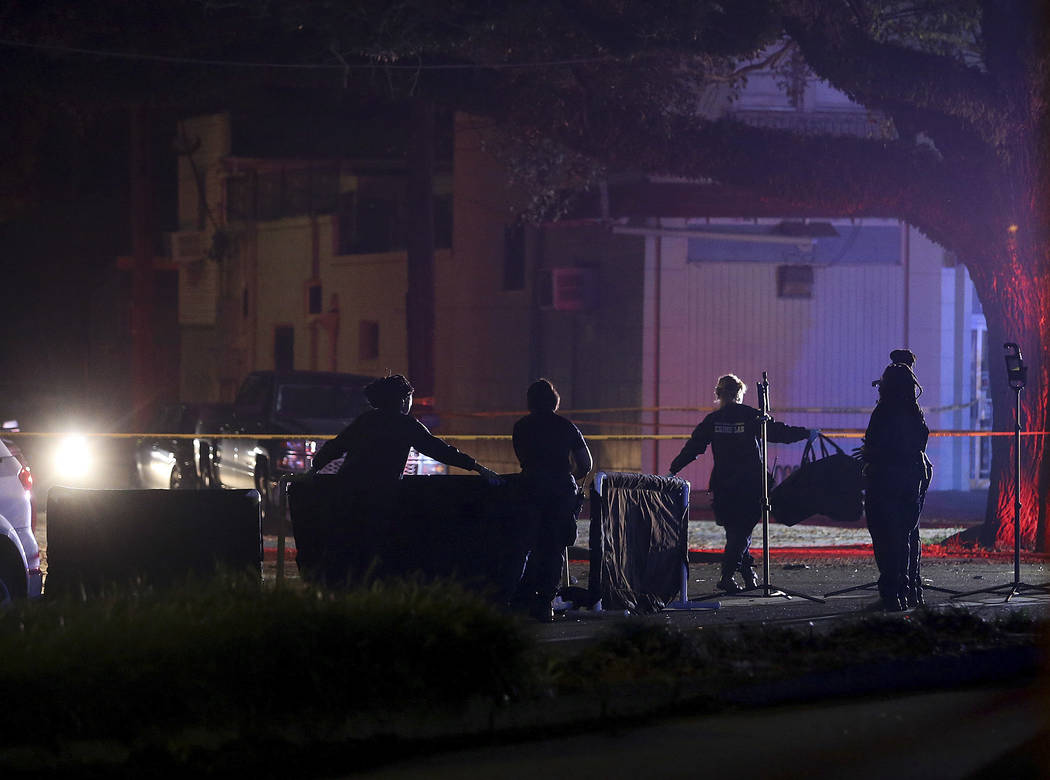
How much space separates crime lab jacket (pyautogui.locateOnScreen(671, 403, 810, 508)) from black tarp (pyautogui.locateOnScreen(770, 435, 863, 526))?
0.23 meters

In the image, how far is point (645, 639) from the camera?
9227 millimetres

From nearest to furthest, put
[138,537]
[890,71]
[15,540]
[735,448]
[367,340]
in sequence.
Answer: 1. [138,537]
2. [15,540]
3. [735,448]
4. [890,71]
5. [367,340]

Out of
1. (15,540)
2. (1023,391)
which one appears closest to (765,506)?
(1023,391)

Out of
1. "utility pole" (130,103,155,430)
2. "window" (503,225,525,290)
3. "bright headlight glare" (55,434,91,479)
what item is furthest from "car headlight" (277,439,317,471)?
"utility pole" (130,103,155,430)

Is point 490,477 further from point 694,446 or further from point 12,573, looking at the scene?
point 12,573

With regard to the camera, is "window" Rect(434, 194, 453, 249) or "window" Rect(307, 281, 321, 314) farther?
"window" Rect(307, 281, 321, 314)

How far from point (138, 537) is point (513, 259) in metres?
21.3

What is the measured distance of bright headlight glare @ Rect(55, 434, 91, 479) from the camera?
22062mm

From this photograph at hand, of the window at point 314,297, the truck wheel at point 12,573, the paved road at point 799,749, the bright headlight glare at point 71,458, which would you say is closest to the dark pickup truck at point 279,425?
the bright headlight glare at point 71,458

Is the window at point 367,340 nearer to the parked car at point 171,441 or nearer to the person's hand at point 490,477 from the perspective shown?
the parked car at point 171,441

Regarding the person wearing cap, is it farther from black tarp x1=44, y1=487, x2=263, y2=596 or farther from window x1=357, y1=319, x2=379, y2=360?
window x1=357, y1=319, x2=379, y2=360

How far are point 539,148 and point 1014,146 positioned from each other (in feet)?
26.8

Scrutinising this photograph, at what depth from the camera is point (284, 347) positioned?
38656 mm

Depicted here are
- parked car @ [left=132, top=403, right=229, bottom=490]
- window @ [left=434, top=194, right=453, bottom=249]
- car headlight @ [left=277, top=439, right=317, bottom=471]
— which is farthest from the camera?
window @ [left=434, top=194, right=453, bottom=249]
